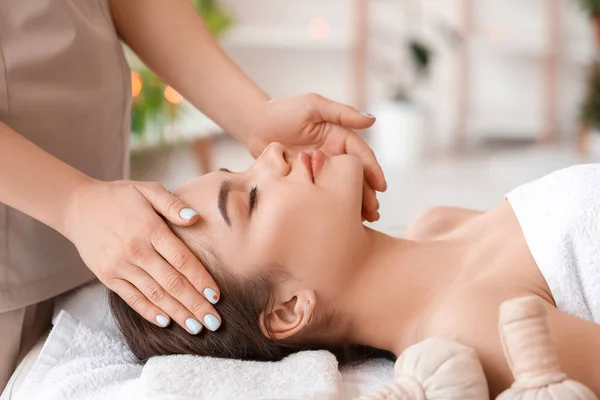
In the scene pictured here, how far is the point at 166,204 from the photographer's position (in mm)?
1116

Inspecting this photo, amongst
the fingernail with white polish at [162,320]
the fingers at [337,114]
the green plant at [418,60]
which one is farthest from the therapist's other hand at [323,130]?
the green plant at [418,60]

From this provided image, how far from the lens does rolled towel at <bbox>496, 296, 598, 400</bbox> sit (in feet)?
2.69

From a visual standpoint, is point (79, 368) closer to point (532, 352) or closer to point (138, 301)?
point (138, 301)

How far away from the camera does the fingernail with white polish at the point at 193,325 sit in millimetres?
1083

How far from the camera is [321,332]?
49.4 inches

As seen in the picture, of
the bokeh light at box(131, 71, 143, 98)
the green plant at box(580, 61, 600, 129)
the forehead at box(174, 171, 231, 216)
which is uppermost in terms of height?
the forehead at box(174, 171, 231, 216)

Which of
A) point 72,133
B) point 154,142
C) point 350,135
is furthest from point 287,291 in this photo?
point 154,142

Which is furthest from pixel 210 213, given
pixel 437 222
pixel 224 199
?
pixel 437 222

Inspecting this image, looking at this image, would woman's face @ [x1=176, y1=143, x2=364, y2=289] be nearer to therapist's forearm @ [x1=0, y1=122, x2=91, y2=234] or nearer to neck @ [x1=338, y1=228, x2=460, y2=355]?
neck @ [x1=338, y1=228, x2=460, y2=355]

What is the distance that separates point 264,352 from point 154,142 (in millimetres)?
2933

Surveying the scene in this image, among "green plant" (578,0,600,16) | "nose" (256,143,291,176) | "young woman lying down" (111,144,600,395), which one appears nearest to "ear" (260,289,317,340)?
"young woman lying down" (111,144,600,395)

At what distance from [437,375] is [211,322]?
14.9 inches

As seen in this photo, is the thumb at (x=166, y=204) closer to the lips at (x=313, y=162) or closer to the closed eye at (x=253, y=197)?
the closed eye at (x=253, y=197)

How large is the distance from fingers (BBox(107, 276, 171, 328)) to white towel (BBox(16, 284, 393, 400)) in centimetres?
7
